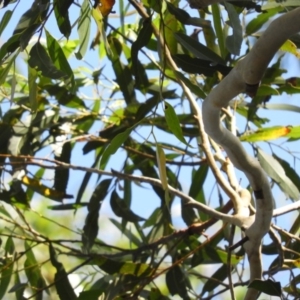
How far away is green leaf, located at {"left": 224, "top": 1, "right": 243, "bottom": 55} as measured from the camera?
3.30 ft

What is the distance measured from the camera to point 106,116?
5.70ft

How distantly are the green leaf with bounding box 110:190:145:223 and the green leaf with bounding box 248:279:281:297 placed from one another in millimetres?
558

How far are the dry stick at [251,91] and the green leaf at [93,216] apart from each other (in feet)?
1.70

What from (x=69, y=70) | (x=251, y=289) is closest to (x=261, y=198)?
(x=251, y=289)

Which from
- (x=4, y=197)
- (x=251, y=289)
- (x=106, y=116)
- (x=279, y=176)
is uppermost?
(x=106, y=116)

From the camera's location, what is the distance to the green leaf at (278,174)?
142cm

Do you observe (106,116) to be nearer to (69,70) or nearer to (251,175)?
(69,70)

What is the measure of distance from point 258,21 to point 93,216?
0.50 meters

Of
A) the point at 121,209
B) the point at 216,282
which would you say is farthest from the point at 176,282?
the point at 121,209

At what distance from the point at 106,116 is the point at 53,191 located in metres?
0.26

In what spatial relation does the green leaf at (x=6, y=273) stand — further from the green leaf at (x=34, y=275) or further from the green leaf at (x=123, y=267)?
the green leaf at (x=123, y=267)

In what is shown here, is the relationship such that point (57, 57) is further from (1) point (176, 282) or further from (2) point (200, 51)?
(1) point (176, 282)

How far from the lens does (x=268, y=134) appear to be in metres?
1.40

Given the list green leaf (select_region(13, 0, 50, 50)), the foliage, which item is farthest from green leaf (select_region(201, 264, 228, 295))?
green leaf (select_region(13, 0, 50, 50))
